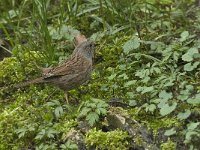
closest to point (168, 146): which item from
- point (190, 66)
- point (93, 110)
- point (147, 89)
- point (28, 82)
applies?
point (147, 89)

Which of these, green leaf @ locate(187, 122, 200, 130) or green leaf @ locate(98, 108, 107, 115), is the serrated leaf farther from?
green leaf @ locate(187, 122, 200, 130)

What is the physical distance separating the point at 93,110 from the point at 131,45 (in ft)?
3.76

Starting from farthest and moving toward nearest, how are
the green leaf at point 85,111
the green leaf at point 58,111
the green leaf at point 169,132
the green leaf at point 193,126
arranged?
the green leaf at point 58,111
the green leaf at point 85,111
the green leaf at point 169,132
the green leaf at point 193,126

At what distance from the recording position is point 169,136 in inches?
181

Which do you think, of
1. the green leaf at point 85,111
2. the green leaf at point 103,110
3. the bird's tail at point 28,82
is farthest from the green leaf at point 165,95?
the bird's tail at point 28,82

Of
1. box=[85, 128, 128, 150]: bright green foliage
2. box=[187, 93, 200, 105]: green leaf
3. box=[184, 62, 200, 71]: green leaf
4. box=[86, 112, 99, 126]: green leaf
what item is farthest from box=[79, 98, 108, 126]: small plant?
box=[184, 62, 200, 71]: green leaf

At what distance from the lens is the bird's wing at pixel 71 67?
5.37 m

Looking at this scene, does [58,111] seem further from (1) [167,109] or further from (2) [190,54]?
(2) [190,54]

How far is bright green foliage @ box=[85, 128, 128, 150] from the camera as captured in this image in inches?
184

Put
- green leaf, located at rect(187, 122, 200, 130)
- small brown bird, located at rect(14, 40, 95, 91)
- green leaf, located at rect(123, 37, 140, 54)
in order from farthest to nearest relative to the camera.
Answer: green leaf, located at rect(123, 37, 140, 54) < small brown bird, located at rect(14, 40, 95, 91) < green leaf, located at rect(187, 122, 200, 130)

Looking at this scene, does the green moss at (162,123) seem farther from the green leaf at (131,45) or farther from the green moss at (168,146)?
the green leaf at (131,45)

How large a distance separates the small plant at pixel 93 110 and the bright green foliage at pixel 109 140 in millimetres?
122

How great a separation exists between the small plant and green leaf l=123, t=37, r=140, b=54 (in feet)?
3.13

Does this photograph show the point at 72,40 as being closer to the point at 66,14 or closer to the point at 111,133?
the point at 66,14
